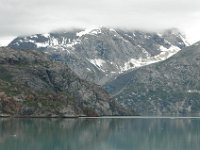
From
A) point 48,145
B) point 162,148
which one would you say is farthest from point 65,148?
point 162,148

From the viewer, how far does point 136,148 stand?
548 feet

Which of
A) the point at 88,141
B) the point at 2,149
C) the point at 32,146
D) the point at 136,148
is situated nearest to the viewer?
the point at 2,149

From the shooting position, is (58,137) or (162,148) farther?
(58,137)

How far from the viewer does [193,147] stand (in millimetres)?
172750

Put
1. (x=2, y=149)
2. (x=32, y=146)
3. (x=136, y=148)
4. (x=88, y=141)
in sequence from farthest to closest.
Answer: (x=88, y=141) < (x=136, y=148) < (x=32, y=146) < (x=2, y=149)

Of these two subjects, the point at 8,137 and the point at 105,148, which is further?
the point at 8,137

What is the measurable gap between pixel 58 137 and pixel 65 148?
39866 millimetres

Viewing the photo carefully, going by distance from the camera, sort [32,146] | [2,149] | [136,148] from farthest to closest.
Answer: [136,148] < [32,146] < [2,149]

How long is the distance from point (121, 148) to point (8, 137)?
40.0 metres

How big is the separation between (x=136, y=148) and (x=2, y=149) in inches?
1827

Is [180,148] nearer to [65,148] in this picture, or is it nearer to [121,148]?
[121,148]

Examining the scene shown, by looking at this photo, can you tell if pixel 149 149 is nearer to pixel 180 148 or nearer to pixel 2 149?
pixel 180 148

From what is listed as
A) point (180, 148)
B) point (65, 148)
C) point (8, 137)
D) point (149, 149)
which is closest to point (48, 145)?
point (65, 148)

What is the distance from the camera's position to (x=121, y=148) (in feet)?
531
